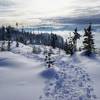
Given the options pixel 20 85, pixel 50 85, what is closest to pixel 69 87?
pixel 50 85

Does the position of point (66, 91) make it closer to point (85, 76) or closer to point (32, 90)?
point (32, 90)

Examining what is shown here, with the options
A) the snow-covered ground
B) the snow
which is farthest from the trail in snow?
the snow

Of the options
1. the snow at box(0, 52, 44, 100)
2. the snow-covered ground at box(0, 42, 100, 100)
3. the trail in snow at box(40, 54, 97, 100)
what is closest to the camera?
the trail in snow at box(40, 54, 97, 100)

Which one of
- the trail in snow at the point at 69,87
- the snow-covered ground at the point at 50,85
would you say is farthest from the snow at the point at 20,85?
the trail in snow at the point at 69,87

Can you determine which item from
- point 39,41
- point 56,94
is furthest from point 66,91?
point 39,41

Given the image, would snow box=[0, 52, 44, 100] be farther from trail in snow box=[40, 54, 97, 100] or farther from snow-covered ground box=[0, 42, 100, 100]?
trail in snow box=[40, 54, 97, 100]

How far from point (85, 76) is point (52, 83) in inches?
169

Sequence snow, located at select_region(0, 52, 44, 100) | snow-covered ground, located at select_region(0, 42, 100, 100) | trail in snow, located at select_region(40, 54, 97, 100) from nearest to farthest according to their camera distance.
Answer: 1. trail in snow, located at select_region(40, 54, 97, 100)
2. snow-covered ground, located at select_region(0, 42, 100, 100)
3. snow, located at select_region(0, 52, 44, 100)

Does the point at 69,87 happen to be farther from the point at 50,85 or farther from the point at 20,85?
the point at 20,85

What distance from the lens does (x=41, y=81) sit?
853 inches

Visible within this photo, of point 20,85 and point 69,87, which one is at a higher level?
point 69,87

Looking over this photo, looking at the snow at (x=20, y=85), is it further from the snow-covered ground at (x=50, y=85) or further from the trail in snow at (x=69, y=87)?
the trail in snow at (x=69, y=87)

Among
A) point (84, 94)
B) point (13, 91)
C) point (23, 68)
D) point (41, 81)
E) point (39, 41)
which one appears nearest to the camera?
point (84, 94)

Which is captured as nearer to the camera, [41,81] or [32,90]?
[32,90]
